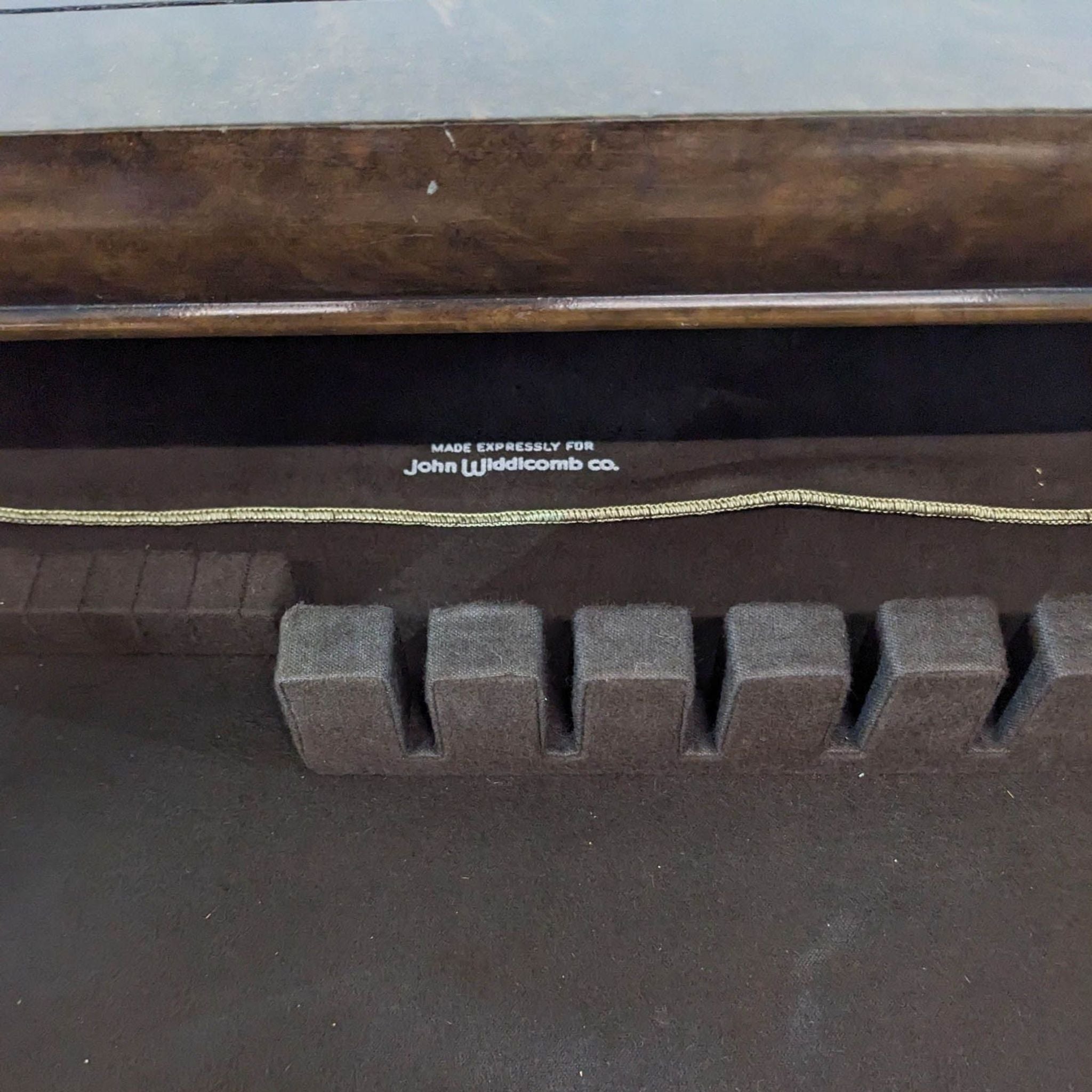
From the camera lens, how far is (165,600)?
112 cm

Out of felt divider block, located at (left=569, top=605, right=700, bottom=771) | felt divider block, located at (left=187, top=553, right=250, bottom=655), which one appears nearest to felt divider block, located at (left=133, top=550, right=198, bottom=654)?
felt divider block, located at (left=187, top=553, right=250, bottom=655)

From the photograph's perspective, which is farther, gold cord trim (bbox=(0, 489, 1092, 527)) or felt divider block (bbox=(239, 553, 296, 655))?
gold cord trim (bbox=(0, 489, 1092, 527))

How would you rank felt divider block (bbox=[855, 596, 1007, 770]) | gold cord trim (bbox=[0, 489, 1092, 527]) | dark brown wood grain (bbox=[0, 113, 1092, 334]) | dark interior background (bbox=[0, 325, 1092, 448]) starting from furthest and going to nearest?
dark interior background (bbox=[0, 325, 1092, 448])
gold cord trim (bbox=[0, 489, 1092, 527])
felt divider block (bbox=[855, 596, 1007, 770])
dark brown wood grain (bbox=[0, 113, 1092, 334])

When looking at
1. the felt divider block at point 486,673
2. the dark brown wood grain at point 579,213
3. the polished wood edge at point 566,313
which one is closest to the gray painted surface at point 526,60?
the dark brown wood grain at point 579,213

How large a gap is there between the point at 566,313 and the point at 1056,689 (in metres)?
0.53

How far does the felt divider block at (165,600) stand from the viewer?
3.66ft

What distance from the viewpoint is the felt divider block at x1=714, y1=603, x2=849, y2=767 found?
3.10 feet

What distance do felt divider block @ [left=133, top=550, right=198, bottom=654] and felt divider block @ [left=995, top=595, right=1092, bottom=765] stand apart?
2.65 ft

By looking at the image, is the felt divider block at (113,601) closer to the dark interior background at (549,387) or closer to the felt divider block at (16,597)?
the felt divider block at (16,597)

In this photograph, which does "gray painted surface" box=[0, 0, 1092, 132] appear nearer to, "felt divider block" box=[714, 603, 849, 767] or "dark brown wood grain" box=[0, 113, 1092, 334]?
"dark brown wood grain" box=[0, 113, 1092, 334]

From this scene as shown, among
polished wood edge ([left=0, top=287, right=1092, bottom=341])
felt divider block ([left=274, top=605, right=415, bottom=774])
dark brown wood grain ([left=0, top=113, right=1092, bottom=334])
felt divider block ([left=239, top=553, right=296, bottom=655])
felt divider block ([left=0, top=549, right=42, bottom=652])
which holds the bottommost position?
felt divider block ([left=0, top=549, right=42, bottom=652])

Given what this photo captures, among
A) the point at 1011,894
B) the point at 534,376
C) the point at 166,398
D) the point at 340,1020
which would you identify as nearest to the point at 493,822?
the point at 340,1020

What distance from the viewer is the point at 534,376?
1.41 m

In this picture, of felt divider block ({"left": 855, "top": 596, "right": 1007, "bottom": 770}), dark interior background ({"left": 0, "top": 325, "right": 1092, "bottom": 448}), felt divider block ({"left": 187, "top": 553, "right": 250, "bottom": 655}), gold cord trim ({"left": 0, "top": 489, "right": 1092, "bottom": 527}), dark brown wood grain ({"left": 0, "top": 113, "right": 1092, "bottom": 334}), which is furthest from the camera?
dark interior background ({"left": 0, "top": 325, "right": 1092, "bottom": 448})
